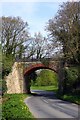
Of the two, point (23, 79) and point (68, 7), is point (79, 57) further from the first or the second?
point (23, 79)

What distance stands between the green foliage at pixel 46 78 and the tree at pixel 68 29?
134 feet

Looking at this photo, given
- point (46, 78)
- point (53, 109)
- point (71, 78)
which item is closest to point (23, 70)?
point (71, 78)

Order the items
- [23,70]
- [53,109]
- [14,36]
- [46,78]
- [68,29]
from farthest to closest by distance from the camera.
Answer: [46,78] < [14,36] < [23,70] < [68,29] < [53,109]

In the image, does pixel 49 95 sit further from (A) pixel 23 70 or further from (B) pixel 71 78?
(B) pixel 71 78

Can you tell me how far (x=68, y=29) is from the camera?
40.2 metres

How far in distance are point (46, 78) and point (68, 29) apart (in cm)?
4581

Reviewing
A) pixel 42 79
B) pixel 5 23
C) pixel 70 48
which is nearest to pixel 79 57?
pixel 70 48

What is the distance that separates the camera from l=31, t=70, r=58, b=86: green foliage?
8273cm

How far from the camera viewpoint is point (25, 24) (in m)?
54.8

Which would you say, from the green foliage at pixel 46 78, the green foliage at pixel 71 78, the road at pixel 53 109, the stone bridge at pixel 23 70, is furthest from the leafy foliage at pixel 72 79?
the green foliage at pixel 46 78

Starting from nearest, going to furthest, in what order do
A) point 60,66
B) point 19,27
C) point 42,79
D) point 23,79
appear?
point 60,66
point 23,79
point 19,27
point 42,79

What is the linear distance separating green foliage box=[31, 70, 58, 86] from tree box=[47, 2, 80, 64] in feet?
134

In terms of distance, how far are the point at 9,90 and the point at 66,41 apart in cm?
1108

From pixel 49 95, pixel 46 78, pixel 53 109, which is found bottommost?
pixel 49 95
